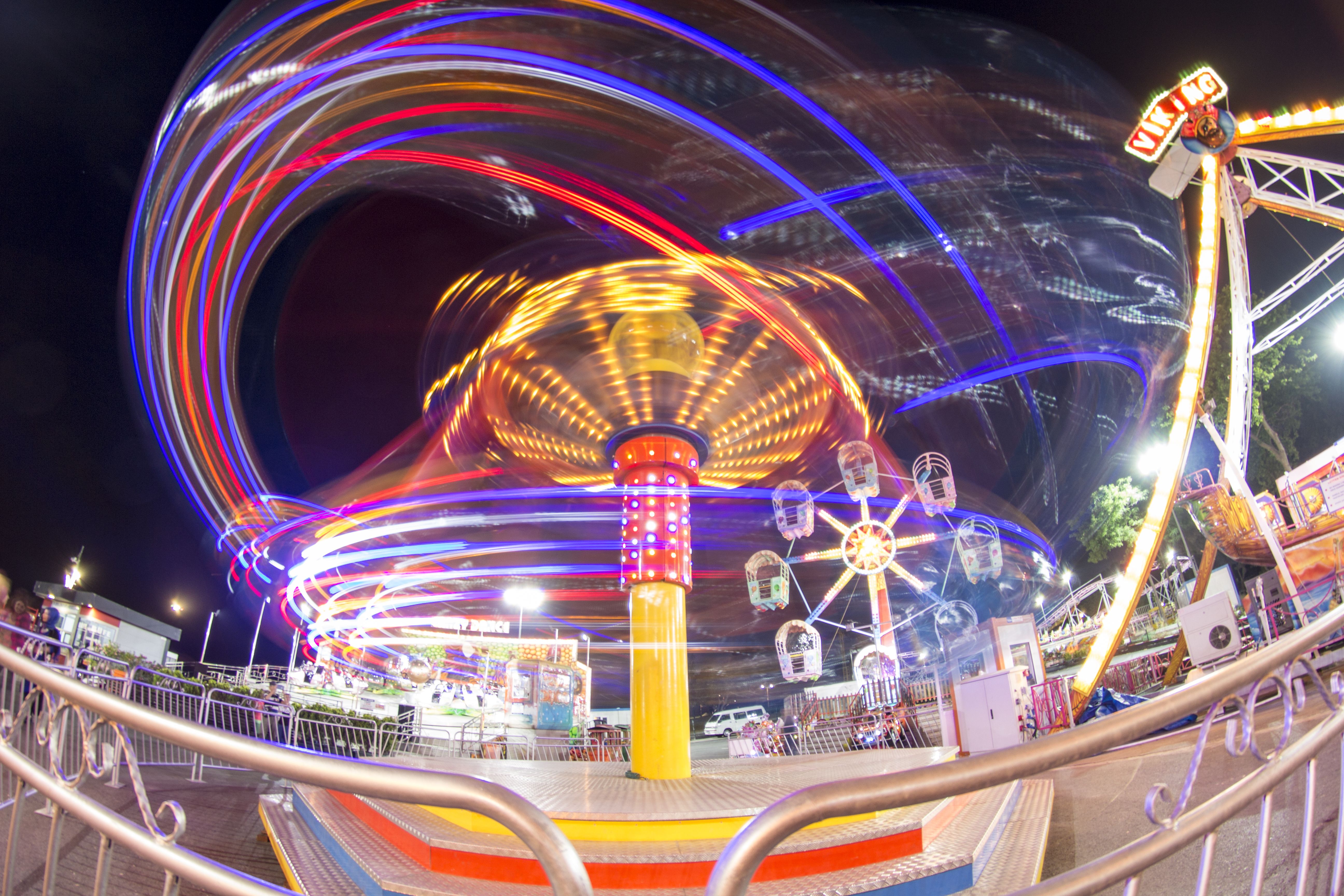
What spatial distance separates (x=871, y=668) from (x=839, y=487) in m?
9.21

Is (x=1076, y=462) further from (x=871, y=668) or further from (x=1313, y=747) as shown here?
(x=1313, y=747)

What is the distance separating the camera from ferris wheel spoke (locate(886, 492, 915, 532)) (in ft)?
75.8

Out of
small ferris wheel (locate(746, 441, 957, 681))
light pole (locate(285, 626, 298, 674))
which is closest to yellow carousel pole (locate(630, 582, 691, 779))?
light pole (locate(285, 626, 298, 674))

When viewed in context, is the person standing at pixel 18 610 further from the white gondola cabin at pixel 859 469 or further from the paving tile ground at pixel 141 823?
the white gondola cabin at pixel 859 469

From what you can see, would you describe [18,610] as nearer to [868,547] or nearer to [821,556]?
[868,547]

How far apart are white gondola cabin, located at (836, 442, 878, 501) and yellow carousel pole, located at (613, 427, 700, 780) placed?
44.6 ft

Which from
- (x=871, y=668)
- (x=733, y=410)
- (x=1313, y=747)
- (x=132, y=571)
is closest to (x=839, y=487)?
(x=871, y=668)

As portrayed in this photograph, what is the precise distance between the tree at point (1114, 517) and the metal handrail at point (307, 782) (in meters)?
30.9

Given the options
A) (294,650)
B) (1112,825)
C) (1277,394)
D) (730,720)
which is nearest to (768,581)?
(294,650)

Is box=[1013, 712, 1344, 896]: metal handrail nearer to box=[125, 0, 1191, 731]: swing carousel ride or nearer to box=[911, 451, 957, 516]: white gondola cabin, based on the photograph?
box=[125, 0, 1191, 731]: swing carousel ride

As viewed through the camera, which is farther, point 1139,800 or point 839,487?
point 839,487

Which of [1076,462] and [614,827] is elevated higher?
[1076,462]

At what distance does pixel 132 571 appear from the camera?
4406cm

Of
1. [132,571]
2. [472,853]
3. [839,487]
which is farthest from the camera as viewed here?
[132,571]
